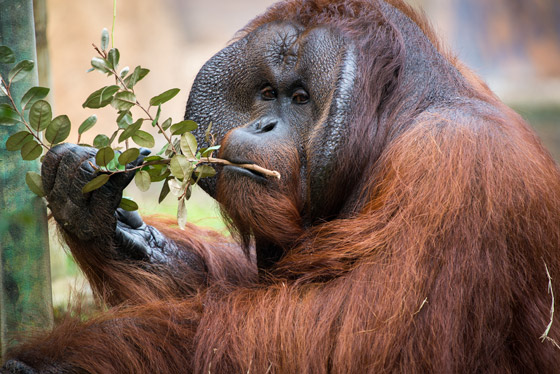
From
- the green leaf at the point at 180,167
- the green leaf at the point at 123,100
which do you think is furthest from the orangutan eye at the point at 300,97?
the green leaf at the point at 123,100

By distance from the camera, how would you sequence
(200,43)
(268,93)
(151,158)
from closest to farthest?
(151,158) < (268,93) < (200,43)

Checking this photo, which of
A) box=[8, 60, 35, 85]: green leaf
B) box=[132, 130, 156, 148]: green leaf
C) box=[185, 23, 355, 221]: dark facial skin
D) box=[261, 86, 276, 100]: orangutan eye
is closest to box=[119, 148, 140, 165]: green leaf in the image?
box=[132, 130, 156, 148]: green leaf

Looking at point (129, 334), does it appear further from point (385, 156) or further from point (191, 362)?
point (385, 156)

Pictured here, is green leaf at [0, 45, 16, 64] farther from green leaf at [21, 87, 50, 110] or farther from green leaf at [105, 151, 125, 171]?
green leaf at [105, 151, 125, 171]

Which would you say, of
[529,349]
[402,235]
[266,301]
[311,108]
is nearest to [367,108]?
[311,108]

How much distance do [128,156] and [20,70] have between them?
501 mm

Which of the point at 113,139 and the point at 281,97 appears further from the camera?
the point at 281,97

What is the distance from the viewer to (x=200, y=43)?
43.8 ft

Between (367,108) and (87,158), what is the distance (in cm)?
107

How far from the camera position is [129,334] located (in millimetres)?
2396

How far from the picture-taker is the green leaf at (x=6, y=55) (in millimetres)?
2469

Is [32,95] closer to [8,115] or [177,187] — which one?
[8,115]

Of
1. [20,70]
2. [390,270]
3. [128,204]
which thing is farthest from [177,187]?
[390,270]

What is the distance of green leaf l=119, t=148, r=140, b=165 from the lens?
2.45m
